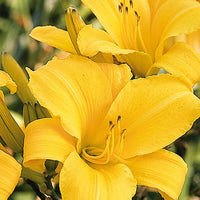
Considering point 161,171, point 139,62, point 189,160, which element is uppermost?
point 139,62

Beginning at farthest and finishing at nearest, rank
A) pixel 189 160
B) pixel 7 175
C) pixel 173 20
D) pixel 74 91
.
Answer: pixel 189 160 < pixel 173 20 < pixel 74 91 < pixel 7 175

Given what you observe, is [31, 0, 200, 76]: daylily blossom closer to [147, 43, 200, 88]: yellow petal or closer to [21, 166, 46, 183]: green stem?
[147, 43, 200, 88]: yellow petal

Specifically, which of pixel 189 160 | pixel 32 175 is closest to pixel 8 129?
pixel 32 175

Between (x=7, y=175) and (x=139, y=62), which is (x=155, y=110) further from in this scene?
(x=7, y=175)

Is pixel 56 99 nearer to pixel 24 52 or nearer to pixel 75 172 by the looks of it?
pixel 75 172

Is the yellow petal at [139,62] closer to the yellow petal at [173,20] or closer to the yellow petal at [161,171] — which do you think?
the yellow petal at [173,20]

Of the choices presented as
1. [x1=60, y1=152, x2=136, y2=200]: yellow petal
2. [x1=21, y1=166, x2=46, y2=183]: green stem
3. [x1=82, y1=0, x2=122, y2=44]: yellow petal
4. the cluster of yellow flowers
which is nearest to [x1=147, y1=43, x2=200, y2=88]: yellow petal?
the cluster of yellow flowers
